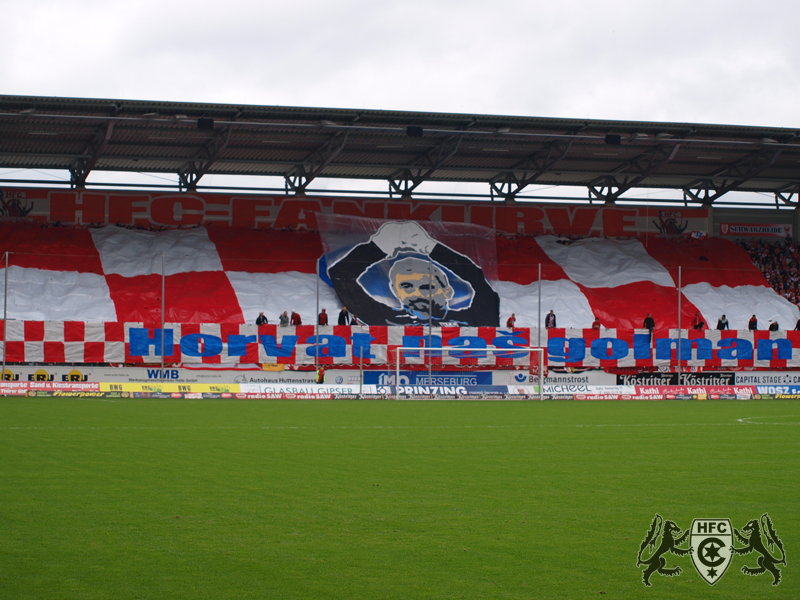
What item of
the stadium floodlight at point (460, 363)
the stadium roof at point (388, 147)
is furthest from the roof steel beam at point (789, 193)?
the stadium floodlight at point (460, 363)

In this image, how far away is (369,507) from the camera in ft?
28.2

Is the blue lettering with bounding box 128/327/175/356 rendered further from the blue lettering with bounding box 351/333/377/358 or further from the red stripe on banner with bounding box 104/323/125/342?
the blue lettering with bounding box 351/333/377/358

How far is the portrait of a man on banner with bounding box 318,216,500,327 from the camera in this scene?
3725 cm

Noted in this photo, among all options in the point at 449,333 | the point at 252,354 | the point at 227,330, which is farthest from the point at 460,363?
the point at 227,330

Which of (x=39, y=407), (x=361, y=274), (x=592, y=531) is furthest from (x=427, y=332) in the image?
(x=592, y=531)

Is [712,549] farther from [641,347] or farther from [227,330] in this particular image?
[641,347]

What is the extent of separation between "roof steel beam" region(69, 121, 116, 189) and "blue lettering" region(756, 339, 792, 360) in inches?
1147

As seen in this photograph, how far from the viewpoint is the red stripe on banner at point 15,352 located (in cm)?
2981

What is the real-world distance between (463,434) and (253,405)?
387 inches

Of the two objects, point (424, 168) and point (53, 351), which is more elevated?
point (424, 168)

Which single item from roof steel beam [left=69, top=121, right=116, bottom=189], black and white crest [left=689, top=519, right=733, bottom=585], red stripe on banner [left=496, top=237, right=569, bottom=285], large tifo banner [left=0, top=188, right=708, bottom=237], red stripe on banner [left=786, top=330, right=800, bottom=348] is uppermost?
roof steel beam [left=69, top=121, right=116, bottom=189]

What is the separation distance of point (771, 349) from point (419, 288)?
1550 cm

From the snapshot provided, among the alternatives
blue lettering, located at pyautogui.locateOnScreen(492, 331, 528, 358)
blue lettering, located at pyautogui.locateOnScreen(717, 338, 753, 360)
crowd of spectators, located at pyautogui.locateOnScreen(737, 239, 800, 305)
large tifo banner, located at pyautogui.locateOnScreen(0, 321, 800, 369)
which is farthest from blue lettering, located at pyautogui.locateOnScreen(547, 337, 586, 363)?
crowd of spectators, located at pyautogui.locateOnScreen(737, 239, 800, 305)

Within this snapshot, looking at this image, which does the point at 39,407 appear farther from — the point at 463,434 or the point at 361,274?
the point at 361,274
